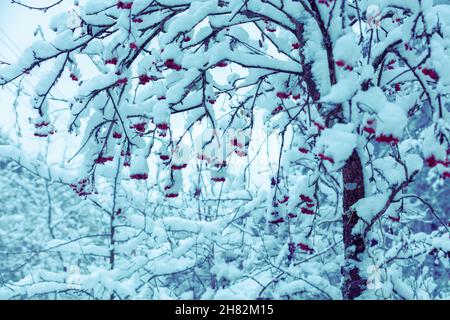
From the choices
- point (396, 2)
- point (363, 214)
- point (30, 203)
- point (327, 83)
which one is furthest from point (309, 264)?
point (30, 203)

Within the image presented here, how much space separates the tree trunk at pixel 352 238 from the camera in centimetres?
267

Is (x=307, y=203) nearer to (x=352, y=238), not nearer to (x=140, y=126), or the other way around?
(x=352, y=238)

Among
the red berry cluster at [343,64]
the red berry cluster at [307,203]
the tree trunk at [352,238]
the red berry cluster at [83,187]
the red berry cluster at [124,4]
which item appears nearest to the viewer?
the red berry cluster at [343,64]

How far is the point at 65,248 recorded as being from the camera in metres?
4.90

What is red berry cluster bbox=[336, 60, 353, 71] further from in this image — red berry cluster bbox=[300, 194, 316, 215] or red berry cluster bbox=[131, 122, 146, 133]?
red berry cluster bbox=[131, 122, 146, 133]

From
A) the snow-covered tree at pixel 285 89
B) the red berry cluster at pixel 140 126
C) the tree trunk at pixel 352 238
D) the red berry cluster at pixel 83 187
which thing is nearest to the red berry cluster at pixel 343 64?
the snow-covered tree at pixel 285 89

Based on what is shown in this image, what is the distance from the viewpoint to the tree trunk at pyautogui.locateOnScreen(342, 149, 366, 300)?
2.67 metres

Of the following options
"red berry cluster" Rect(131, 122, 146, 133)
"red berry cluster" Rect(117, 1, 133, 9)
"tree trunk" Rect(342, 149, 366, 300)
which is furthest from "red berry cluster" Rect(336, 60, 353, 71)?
"red berry cluster" Rect(131, 122, 146, 133)

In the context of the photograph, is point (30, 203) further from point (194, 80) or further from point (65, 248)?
point (194, 80)

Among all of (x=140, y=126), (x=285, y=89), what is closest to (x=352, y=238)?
(x=285, y=89)

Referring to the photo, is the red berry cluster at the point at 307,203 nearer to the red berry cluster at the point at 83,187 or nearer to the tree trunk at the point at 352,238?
the tree trunk at the point at 352,238

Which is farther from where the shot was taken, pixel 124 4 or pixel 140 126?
pixel 140 126

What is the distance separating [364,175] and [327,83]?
28.9 inches

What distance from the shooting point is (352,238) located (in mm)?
2748
